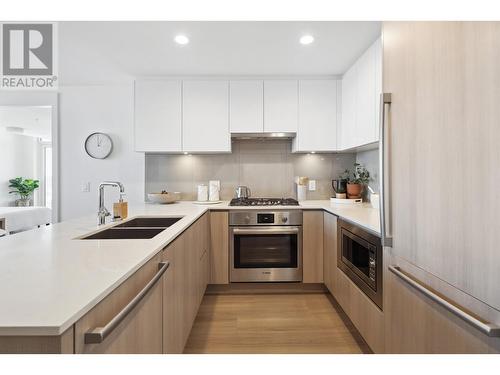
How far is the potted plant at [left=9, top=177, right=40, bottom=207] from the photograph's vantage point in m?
6.70

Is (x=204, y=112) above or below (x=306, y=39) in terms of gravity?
below

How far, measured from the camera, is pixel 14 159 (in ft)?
23.1

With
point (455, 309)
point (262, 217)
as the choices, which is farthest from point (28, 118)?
point (455, 309)

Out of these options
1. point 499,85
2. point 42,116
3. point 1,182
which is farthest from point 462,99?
point 1,182

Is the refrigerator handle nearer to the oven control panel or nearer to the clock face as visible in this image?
the oven control panel

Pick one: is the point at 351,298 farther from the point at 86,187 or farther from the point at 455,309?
the point at 86,187

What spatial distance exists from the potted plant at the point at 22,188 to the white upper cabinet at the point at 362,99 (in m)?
7.20

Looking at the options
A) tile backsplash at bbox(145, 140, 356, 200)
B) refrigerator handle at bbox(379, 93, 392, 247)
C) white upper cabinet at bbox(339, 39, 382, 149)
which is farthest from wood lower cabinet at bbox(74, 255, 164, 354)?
tile backsplash at bbox(145, 140, 356, 200)

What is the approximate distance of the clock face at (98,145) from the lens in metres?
3.59

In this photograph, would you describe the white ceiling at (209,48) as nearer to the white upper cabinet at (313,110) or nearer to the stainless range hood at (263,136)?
the white upper cabinet at (313,110)

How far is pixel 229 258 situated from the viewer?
9.47 ft

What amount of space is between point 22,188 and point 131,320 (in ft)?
24.9

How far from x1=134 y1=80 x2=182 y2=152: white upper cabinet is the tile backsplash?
1.27ft

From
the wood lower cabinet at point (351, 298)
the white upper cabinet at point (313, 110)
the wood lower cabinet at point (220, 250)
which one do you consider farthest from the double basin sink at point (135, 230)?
the white upper cabinet at point (313, 110)
